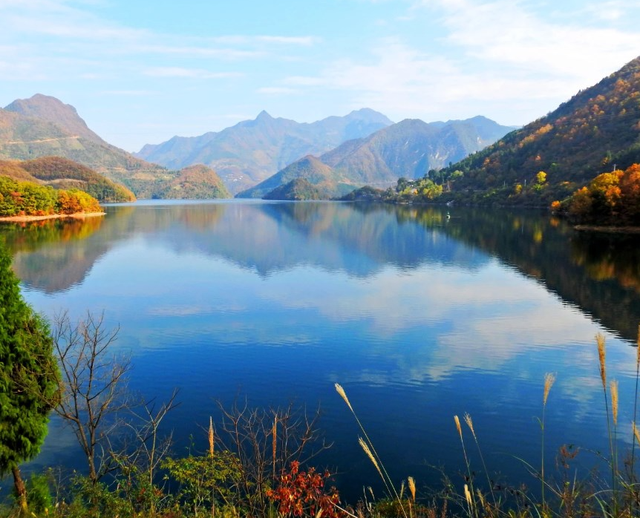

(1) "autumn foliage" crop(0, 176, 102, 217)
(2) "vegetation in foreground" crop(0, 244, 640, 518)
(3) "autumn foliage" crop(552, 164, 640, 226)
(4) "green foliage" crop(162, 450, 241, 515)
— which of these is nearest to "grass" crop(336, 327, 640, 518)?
(2) "vegetation in foreground" crop(0, 244, 640, 518)

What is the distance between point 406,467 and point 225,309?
26674 mm

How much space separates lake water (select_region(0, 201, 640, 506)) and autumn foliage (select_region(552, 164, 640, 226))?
19.0 m

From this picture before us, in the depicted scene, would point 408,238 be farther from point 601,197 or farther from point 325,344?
point 325,344

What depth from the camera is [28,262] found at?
202 ft

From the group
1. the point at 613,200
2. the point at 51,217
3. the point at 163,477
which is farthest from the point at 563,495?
the point at 51,217

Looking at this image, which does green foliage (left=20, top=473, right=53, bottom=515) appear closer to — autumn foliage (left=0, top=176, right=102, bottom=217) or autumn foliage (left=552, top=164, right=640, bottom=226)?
autumn foliage (left=552, top=164, right=640, bottom=226)

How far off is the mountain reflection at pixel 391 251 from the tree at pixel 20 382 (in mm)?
35502

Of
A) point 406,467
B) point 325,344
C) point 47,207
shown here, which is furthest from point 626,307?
point 47,207

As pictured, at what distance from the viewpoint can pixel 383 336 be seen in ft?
109

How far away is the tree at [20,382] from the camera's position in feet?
48.7

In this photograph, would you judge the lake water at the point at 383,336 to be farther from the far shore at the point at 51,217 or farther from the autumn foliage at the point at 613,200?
the far shore at the point at 51,217

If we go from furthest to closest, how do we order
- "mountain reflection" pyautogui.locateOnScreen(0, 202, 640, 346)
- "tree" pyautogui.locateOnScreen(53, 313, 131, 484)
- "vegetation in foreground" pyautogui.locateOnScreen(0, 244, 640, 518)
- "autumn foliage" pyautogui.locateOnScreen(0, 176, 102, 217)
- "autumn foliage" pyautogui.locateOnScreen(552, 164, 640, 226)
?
"autumn foliage" pyautogui.locateOnScreen(0, 176, 102, 217) → "autumn foliage" pyautogui.locateOnScreen(552, 164, 640, 226) → "mountain reflection" pyautogui.locateOnScreen(0, 202, 640, 346) → "tree" pyautogui.locateOnScreen(53, 313, 131, 484) → "vegetation in foreground" pyautogui.locateOnScreen(0, 244, 640, 518)

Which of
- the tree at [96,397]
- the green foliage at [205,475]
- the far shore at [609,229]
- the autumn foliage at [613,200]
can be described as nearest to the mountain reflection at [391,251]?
the far shore at [609,229]

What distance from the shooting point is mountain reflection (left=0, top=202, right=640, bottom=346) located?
48750 mm
